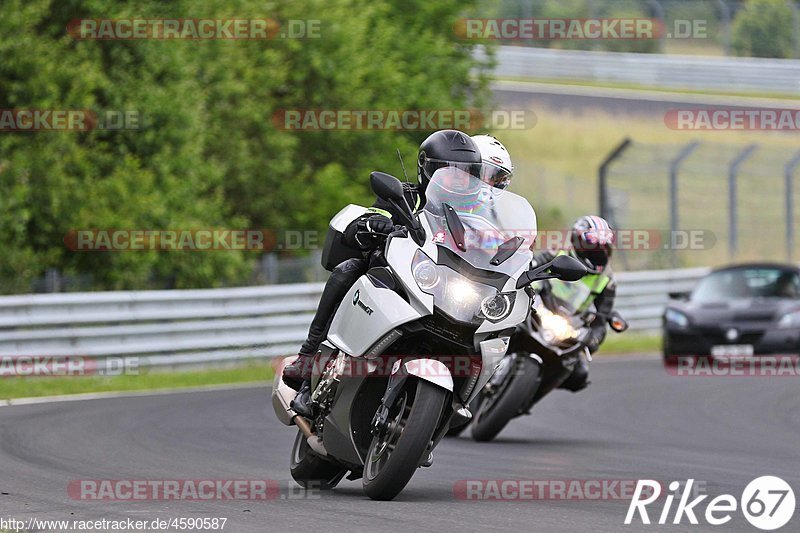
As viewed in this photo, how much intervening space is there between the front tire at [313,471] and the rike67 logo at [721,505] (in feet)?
5.34

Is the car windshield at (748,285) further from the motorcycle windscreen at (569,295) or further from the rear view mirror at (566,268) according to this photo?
the rear view mirror at (566,268)

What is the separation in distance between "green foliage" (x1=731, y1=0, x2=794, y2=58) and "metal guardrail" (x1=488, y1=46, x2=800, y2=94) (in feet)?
1.28

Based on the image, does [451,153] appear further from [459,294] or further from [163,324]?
[163,324]

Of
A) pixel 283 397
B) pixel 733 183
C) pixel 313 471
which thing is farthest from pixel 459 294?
pixel 733 183

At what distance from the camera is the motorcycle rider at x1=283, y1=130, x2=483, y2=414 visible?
827cm

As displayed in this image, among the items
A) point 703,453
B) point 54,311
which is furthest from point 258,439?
point 54,311

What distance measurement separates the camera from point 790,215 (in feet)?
98.3

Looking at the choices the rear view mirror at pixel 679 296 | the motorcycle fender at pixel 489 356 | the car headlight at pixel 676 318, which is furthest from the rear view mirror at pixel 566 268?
the car headlight at pixel 676 318

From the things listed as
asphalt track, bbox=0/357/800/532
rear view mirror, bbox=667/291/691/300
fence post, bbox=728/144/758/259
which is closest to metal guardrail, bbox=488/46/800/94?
fence post, bbox=728/144/758/259

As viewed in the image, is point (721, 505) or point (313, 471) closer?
point (721, 505)

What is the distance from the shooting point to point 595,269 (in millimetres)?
12391

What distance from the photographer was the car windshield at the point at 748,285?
2073cm

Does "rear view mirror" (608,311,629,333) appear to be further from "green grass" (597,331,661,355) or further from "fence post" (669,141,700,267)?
"fence post" (669,141,700,267)

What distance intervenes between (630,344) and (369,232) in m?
17.3
